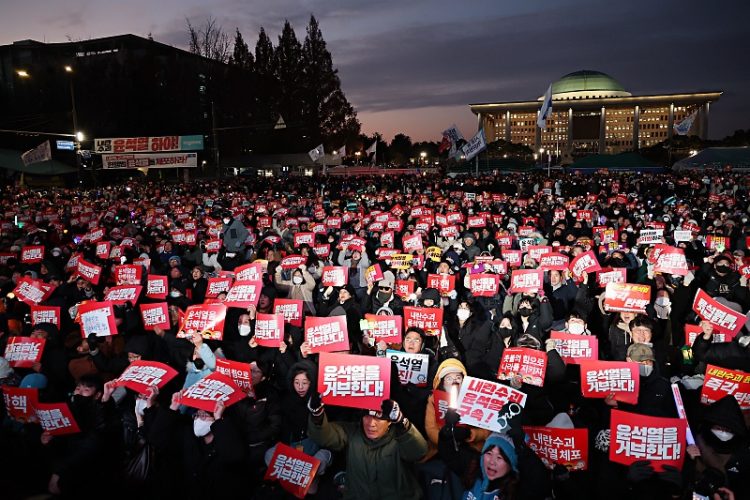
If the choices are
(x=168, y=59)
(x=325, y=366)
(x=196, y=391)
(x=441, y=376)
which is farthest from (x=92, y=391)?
(x=168, y=59)

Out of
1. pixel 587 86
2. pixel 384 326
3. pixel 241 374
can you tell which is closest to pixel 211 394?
pixel 241 374

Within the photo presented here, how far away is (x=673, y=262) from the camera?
727 cm

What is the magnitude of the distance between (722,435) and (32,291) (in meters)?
7.98

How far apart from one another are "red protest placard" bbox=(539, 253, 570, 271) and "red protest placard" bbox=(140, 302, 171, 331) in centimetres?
540

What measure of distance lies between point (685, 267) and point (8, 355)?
8275 millimetres

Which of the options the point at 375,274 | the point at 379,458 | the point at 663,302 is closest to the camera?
the point at 379,458

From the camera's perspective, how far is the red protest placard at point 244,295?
6418mm

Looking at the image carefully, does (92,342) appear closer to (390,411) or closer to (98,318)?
(98,318)

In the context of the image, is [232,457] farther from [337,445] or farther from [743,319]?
[743,319]

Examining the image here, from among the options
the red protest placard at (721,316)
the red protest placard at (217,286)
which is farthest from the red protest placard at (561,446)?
the red protest placard at (217,286)

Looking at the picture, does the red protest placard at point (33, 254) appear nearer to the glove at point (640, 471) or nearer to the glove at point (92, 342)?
the glove at point (92, 342)

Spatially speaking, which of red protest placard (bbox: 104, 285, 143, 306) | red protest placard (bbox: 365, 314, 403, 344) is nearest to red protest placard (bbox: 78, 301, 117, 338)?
red protest placard (bbox: 104, 285, 143, 306)

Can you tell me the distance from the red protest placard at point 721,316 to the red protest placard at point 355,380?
355 cm

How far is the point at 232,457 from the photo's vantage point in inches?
139
